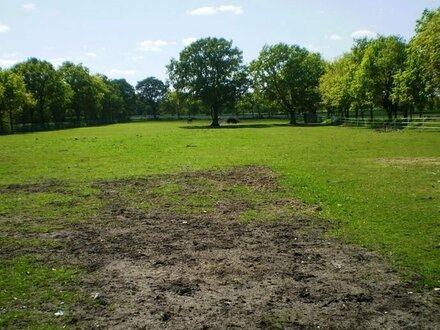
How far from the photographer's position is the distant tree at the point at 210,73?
8294 centimetres

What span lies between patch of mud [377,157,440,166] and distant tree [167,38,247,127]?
61.4m

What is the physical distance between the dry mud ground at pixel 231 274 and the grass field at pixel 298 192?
1.93 feet

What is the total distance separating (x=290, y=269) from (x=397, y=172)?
12870mm

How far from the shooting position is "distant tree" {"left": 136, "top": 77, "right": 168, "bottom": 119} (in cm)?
17841

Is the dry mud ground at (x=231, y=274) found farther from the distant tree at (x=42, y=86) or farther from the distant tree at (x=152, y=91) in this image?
the distant tree at (x=152, y=91)

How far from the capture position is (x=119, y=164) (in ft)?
74.1

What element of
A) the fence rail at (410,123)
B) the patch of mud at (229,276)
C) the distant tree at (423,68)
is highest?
the distant tree at (423,68)

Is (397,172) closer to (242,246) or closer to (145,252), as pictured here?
(242,246)

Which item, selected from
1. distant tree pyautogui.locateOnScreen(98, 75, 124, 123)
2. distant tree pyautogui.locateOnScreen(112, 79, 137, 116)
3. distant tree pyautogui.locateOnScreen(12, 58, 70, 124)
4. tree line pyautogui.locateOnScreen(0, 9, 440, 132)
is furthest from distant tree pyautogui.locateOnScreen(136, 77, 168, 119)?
distant tree pyautogui.locateOnScreen(12, 58, 70, 124)

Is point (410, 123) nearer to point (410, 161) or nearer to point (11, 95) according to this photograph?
point (410, 161)

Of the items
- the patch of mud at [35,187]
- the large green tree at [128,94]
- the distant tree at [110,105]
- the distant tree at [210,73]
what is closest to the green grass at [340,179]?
the patch of mud at [35,187]

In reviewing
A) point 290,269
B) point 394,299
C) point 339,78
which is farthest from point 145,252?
point 339,78

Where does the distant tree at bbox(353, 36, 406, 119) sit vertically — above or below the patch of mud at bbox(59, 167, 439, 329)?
above

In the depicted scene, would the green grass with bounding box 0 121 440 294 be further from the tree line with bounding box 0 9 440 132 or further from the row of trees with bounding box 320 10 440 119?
the tree line with bounding box 0 9 440 132
